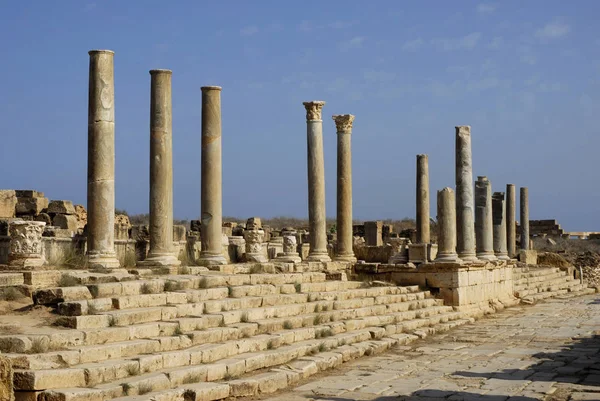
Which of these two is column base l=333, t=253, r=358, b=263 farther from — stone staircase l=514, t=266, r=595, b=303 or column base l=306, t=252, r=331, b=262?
stone staircase l=514, t=266, r=595, b=303

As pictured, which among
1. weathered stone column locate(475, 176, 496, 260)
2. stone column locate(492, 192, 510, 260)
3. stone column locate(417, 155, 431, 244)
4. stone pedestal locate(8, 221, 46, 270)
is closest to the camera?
stone pedestal locate(8, 221, 46, 270)

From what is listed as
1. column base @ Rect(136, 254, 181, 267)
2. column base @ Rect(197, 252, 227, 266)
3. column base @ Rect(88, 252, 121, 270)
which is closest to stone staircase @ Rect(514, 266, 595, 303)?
column base @ Rect(197, 252, 227, 266)

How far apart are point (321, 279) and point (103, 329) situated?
29.9 feet

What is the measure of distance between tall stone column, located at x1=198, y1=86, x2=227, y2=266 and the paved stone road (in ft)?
16.3

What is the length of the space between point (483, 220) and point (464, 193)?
369cm

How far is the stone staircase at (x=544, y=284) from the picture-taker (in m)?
31.3

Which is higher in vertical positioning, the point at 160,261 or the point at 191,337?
the point at 160,261

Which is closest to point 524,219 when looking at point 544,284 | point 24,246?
point 544,284

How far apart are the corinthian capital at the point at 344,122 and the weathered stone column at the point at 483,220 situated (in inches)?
263

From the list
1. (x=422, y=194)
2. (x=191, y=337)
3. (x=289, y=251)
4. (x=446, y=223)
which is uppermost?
(x=422, y=194)

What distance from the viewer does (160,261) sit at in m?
17.5

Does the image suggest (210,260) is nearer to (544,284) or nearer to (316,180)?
(316,180)

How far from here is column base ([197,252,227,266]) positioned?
62.6ft

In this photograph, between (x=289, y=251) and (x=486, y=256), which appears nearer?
(x=289, y=251)
